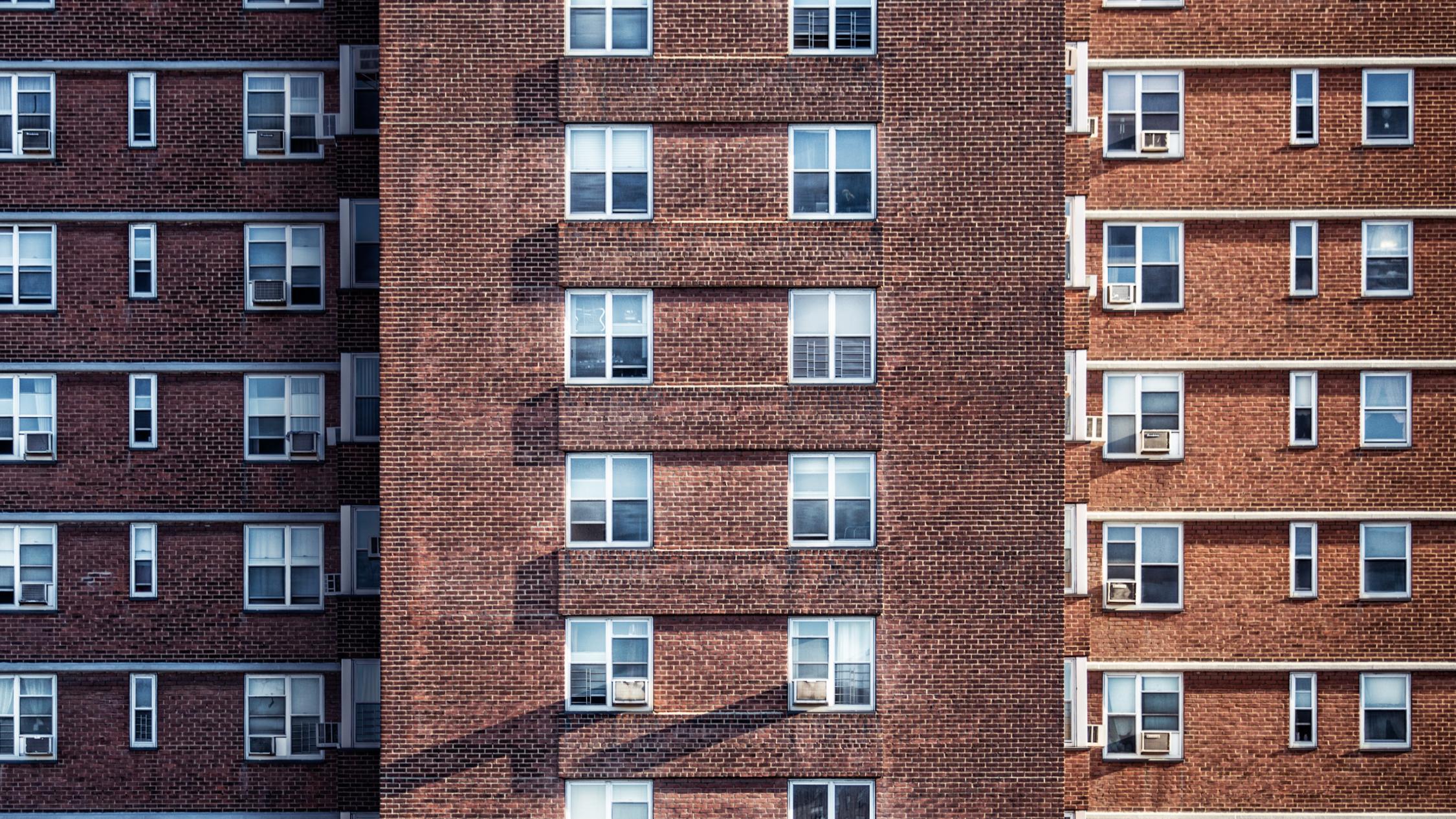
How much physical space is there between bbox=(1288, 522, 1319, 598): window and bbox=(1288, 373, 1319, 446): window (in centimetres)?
158

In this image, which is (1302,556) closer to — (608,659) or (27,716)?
(608,659)

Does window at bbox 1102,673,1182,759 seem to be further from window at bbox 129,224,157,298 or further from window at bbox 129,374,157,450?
window at bbox 129,224,157,298

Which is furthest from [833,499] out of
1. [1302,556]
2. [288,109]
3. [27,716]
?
[27,716]

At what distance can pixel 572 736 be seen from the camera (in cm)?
1884

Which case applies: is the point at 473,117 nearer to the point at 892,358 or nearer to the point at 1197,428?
the point at 892,358

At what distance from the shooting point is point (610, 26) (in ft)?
63.1

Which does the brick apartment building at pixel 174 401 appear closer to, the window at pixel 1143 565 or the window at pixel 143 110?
the window at pixel 143 110

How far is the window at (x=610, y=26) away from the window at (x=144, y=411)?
10.1 meters

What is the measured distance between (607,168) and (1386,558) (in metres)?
15.8

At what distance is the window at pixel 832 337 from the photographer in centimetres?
1903

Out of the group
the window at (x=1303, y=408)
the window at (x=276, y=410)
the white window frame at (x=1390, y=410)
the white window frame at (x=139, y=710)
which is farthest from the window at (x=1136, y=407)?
the white window frame at (x=139, y=710)

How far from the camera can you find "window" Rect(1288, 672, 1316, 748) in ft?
71.1

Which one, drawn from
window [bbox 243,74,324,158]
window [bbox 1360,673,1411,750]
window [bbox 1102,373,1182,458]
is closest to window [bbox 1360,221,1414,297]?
window [bbox 1102,373,1182,458]

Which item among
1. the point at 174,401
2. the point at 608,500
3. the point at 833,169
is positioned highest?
the point at 833,169
